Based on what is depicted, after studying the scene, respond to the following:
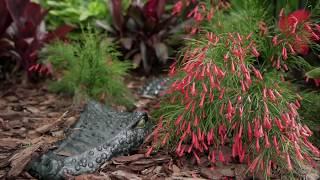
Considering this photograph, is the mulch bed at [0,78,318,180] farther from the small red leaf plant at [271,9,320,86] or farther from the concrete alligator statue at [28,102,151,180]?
the small red leaf plant at [271,9,320,86]

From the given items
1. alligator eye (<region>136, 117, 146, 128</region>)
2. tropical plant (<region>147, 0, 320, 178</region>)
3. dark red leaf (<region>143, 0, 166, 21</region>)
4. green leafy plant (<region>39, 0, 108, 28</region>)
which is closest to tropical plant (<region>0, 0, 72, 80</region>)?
green leafy plant (<region>39, 0, 108, 28</region>)

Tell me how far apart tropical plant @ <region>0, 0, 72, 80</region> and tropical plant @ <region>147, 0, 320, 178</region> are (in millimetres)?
1689

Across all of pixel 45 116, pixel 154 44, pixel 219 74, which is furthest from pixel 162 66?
pixel 219 74

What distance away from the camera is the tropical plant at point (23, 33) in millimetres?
4184

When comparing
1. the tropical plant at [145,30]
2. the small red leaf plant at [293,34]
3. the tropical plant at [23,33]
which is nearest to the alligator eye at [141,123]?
the small red leaf plant at [293,34]

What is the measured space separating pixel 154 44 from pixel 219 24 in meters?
1.47

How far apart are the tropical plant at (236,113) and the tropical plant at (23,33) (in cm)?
169

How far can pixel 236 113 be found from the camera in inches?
108

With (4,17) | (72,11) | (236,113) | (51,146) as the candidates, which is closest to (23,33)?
(4,17)

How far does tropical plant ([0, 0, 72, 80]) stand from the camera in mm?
4184

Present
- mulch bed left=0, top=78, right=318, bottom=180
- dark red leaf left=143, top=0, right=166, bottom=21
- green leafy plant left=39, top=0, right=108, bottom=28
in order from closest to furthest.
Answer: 1. mulch bed left=0, top=78, right=318, bottom=180
2. dark red leaf left=143, top=0, right=166, bottom=21
3. green leafy plant left=39, top=0, right=108, bottom=28

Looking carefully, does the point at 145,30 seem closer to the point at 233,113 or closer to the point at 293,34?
the point at 293,34

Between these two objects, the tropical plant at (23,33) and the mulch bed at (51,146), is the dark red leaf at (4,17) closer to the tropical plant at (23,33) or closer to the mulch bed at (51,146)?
the tropical plant at (23,33)

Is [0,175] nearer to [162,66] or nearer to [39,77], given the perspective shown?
[39,77]
